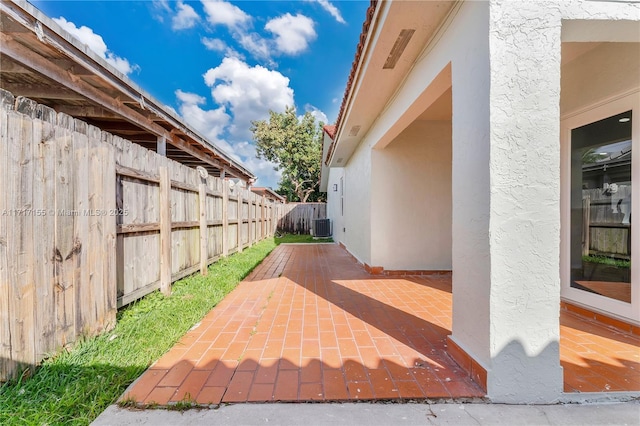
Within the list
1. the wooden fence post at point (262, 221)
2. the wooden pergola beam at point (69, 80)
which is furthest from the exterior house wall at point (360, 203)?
the wooden pergola beam at point (69, 80)

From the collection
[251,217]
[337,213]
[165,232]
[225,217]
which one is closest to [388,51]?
[165,232]

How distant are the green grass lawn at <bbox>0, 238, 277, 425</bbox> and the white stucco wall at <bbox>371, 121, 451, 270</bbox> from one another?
365cm

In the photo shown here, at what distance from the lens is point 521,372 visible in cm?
181

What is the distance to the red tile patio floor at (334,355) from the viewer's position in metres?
1.90

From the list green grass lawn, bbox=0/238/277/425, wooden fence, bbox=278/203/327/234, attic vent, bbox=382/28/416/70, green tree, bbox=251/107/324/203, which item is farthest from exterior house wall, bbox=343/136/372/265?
green tree, bbox=251/107/324/203

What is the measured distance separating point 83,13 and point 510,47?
7.72m

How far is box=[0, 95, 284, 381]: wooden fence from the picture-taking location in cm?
186

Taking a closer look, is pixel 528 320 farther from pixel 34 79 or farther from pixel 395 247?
pixel 34 79

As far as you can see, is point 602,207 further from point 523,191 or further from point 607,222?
point 523,191

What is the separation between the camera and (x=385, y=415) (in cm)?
166

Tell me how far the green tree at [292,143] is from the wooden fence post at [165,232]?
21441 millimetres

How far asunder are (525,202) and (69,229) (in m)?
3.72

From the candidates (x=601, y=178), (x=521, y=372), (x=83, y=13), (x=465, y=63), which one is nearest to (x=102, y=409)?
(x=521, y=372)
